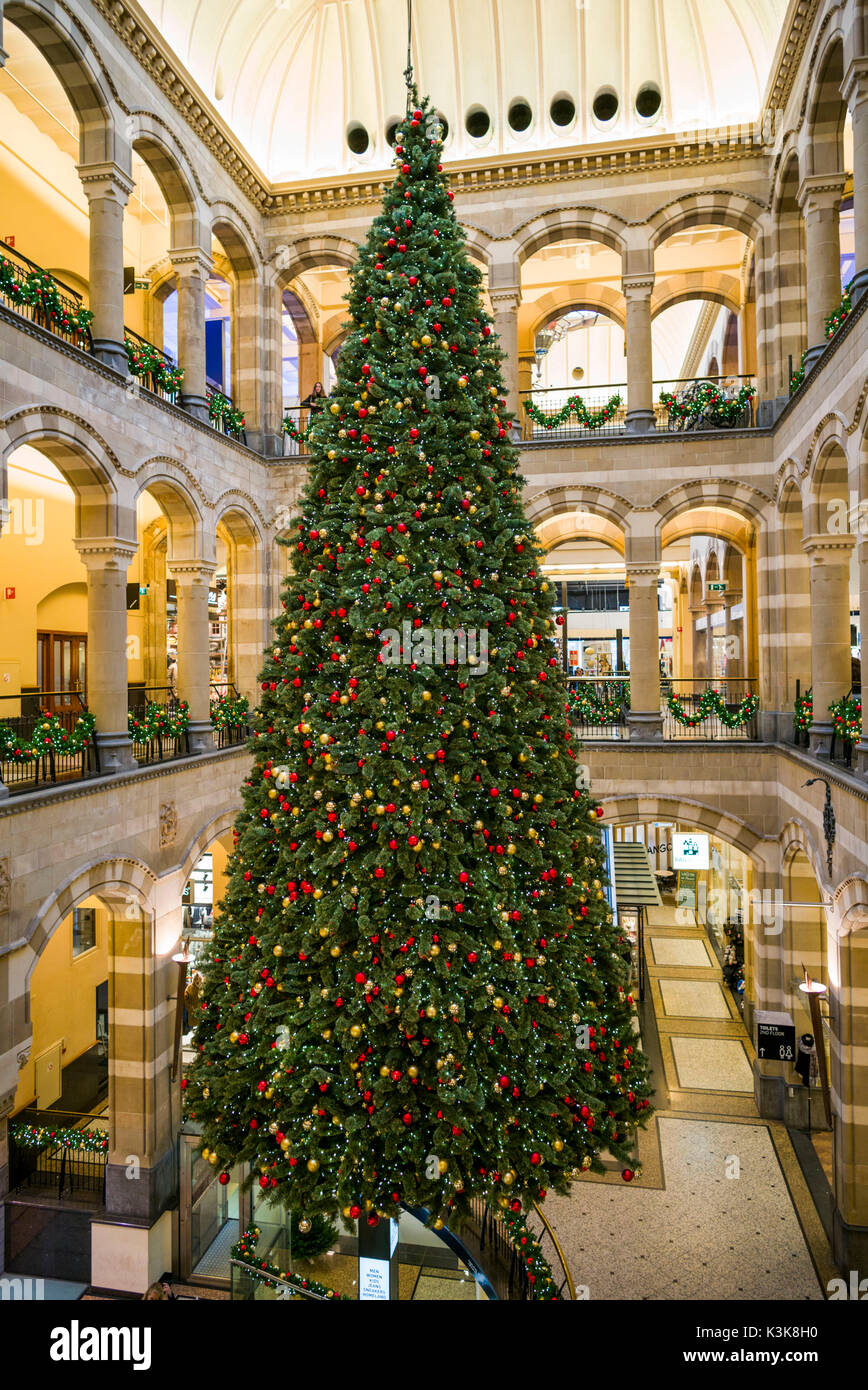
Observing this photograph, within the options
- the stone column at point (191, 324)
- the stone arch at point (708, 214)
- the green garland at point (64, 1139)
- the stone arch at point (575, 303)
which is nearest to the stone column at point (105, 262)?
the stone column at point (191, 324)

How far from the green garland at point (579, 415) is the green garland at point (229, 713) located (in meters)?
6.97

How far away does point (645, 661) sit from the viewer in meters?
13.4

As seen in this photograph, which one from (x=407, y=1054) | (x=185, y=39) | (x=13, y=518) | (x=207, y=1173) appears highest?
(x=185, y=39)

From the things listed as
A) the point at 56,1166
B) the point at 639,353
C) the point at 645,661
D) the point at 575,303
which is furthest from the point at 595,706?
the point at 56,1166

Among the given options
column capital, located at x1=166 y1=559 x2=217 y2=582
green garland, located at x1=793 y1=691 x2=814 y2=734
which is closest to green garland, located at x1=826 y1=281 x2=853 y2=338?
green garland, located at x1=793 y1=691 x2=814 y2=734

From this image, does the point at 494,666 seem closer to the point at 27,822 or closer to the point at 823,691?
the point at 27,822

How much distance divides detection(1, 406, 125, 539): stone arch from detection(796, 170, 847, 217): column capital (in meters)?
9.84

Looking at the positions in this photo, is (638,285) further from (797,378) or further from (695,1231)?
(695,1231)

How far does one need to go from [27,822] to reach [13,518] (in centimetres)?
798

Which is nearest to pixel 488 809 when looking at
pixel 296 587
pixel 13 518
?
pixel 296 587

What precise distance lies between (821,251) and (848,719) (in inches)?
248

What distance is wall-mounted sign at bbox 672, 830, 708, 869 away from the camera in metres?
19.7

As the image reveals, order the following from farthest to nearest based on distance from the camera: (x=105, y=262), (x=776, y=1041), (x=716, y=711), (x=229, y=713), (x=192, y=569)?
(x=229, y=713) < (x=716, y=711) < (x=192, y=569) < (x=776, y=1041) < (x=105, y=262)
